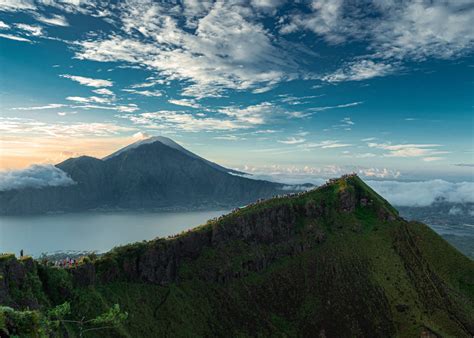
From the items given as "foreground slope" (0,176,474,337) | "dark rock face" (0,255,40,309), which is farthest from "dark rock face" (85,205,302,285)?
"dark rock face" (0,255,40,309)

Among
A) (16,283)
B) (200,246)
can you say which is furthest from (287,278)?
(16,283)

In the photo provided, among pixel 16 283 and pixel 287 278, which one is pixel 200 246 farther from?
pixel 16 283

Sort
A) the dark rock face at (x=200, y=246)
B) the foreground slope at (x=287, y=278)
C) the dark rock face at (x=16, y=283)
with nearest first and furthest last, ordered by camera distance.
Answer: the dark rock face at (x=16, y=283) < the foreground slope at (x=287, y=278) < the dark rock face at (x=200, y=246)

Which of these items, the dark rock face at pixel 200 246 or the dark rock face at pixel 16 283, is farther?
the dark rock face at pixel 200 246

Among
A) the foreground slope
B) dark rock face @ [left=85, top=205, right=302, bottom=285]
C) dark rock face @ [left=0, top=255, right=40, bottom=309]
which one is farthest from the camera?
dark rock face @ [left=85, top=205, right=302, bottom=285]

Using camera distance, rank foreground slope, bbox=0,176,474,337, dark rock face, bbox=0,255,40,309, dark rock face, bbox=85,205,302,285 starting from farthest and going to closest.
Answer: dark rock face, bbox=85,205,302,285
foreground slope, bbox=0,176,474,337
dark rock face, bbox=0,255,40,309

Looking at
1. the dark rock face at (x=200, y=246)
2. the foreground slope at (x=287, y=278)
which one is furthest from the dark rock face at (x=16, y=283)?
the dark rock face at (x=200, y=246)

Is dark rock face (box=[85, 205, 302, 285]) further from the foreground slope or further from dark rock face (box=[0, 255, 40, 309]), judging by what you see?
dark rock face (box=[0, 255, 40, 309])

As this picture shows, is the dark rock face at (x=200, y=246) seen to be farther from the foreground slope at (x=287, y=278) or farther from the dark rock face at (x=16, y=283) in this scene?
the dark rock face at (x=16, y=283)

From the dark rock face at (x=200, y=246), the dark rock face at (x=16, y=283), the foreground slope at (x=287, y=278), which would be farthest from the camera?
the dark rock face at (x=200, y=246)

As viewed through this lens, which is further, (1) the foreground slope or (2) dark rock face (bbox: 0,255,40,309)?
(1) the foreground slope
